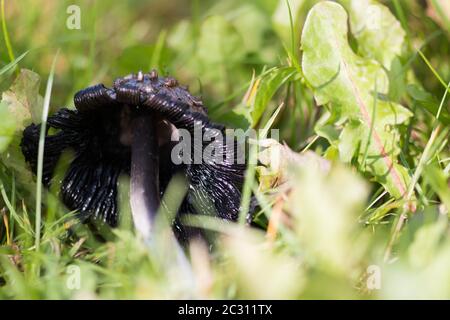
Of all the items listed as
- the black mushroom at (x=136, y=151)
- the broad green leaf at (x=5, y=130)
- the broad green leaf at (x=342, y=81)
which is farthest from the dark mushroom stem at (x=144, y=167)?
the broad green leaf at (x=342, y=81)

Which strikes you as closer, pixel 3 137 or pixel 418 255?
pixel 418 255

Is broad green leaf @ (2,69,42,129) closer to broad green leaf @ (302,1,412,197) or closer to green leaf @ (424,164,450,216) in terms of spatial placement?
broad green leaf @ (302,1,412,197)

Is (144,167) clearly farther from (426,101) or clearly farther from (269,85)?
(426,101)

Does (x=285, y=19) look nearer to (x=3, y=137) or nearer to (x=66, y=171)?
(x=66, y=171)

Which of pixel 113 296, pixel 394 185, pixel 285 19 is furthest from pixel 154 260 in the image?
pixel 285 19

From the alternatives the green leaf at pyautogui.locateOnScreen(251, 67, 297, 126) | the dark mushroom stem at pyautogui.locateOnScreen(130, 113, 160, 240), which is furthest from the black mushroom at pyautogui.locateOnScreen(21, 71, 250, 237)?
the green leaf at pyautogui.locateOnScreen(251, 67, 297, 126)

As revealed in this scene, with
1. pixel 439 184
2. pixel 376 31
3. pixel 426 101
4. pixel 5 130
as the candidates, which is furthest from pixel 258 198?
pixel 376 31
